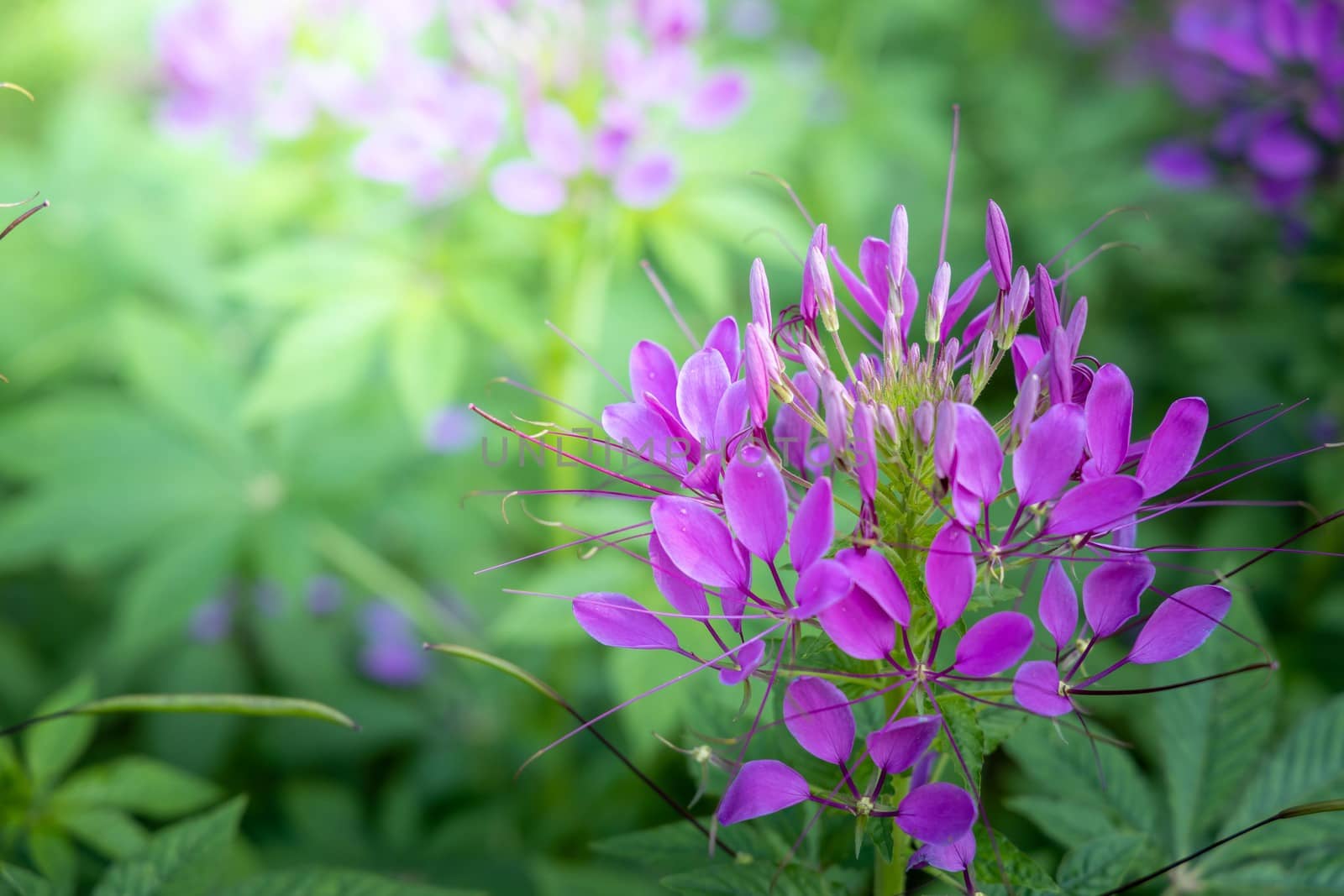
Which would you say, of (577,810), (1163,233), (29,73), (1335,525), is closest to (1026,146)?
(1163,233)

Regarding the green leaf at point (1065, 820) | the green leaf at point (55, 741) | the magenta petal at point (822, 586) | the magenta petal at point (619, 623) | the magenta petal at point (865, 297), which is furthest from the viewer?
the green leaf at point (55, 741)

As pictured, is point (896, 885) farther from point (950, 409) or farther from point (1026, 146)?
point (1026, 146)

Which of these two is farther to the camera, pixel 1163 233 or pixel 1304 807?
pixel 1163 233

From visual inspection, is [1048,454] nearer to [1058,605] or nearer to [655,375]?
[1058,605]

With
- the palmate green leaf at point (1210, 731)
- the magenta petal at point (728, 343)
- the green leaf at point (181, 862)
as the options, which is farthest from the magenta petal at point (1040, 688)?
the green leaf at point (181, 862)

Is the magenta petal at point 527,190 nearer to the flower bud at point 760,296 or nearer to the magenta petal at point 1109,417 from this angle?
the flower bud at point 760,296

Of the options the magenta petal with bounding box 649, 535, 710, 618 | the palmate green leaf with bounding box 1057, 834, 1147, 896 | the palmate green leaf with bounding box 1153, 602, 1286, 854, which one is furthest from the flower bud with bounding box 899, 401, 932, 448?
the palmate green leaf with bounding box 1153, 602, 1286, 854

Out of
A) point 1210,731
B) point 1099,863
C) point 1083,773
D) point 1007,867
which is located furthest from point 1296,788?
point 1007,867
